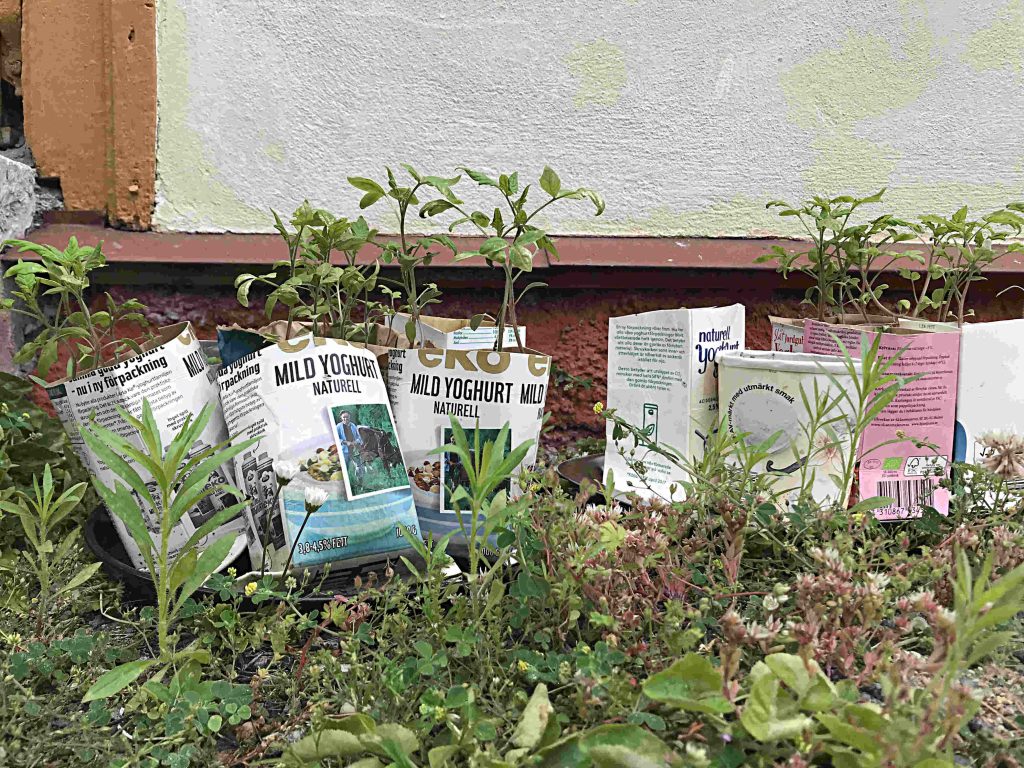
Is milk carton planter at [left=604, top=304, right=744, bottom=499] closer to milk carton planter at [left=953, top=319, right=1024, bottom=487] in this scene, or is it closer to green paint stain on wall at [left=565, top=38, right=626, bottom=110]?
milk carton planter at [left=953, top=319, right=1024, bottom=487]

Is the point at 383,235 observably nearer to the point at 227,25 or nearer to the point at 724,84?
the point at 227,25

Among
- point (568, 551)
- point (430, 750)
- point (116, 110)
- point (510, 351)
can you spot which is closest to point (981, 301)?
point (510, 351)

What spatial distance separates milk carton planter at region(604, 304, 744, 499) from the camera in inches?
57.4

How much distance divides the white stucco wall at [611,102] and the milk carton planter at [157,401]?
37.5 inches

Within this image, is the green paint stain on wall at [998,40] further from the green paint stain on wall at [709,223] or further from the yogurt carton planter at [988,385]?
the yogurt carton planter at [988,385]

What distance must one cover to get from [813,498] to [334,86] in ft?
5.62

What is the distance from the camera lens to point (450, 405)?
1397 mm

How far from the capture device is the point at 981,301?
2455 mm

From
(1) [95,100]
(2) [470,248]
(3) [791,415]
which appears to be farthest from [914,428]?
(1) [95,100]

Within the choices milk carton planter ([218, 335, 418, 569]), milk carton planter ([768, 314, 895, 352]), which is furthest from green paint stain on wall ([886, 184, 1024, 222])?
milk carton planter ([218, 335, 418, 569])

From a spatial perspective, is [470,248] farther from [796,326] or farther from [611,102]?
[796,326]

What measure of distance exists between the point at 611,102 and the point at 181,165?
49.8 inches

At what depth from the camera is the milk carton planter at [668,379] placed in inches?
57.4

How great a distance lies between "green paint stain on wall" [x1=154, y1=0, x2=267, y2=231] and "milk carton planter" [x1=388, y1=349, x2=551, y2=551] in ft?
3.39
